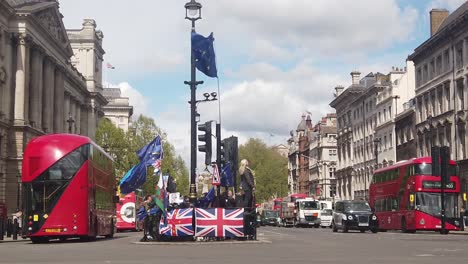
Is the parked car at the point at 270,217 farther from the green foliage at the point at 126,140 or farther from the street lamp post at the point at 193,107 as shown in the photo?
the street lamp post at the point at 193,107

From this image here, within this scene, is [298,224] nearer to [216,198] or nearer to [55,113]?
[55,113]

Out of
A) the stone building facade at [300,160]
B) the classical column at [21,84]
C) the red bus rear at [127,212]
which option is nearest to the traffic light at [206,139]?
the red bus rear at [127,212]

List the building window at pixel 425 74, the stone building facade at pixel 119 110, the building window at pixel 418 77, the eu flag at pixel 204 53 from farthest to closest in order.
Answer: the stone building facade at pixel 119 110, the building window at pixel 418 77, the building window at pixel 425 74, the eu flag at pixel 204 53

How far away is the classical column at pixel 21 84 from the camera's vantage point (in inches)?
2709

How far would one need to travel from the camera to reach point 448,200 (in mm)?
44125

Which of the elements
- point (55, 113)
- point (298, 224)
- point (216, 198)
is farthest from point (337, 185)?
point (216, 198)

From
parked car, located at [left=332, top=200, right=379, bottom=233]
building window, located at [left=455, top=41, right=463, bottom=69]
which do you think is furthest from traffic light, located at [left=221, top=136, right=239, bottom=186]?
building window, located at [left=455, top=41, right=463, bottom=69]

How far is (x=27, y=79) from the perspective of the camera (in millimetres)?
71625

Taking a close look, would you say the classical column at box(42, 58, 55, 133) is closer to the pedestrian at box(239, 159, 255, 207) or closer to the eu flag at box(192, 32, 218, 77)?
the eu flag at box(192, 32, 218, 77)

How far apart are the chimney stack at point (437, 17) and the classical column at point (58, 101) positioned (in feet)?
131

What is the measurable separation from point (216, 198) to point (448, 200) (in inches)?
744

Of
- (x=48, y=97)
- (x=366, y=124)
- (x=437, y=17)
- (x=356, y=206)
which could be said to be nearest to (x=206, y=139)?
(x=356, y=206)

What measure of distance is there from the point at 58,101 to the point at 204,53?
6067 cm

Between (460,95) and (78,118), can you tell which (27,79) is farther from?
(460,95)
